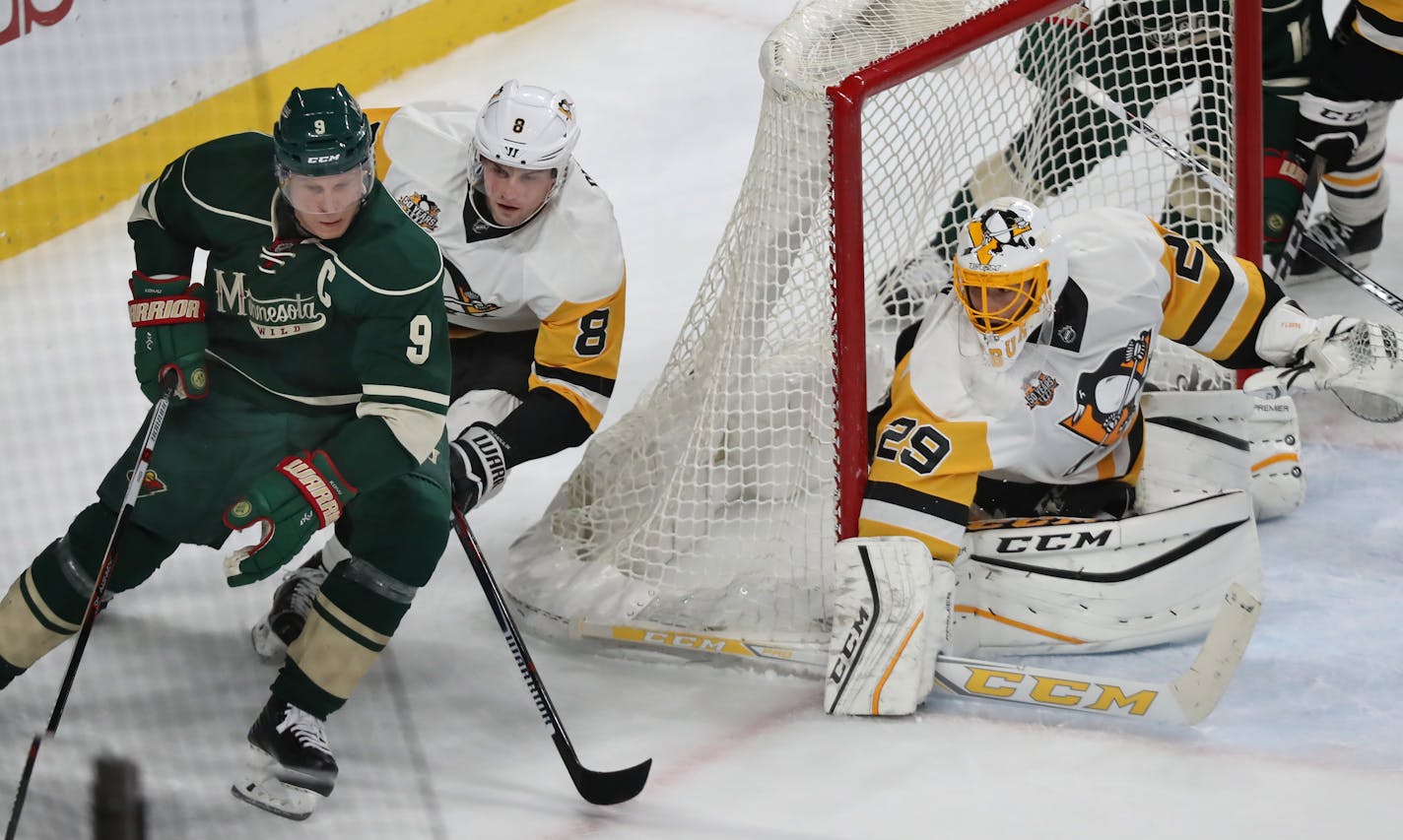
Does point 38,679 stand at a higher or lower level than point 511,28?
lower

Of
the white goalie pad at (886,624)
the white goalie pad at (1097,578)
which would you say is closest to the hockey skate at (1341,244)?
the white goalie pad at (1097,578)

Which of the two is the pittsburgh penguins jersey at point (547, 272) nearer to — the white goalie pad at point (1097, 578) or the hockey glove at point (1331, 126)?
the white goalie pad at point (1097, 578)

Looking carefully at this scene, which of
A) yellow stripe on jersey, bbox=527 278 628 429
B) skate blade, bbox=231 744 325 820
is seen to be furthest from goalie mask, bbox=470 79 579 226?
skate blade, bbox=231 744 325 820

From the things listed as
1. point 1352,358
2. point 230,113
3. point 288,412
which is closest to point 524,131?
point 288,412

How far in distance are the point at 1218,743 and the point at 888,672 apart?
55 centimetres

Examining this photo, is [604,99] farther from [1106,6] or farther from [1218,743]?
[1218,743]

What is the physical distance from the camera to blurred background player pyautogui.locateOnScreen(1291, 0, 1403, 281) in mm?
4266

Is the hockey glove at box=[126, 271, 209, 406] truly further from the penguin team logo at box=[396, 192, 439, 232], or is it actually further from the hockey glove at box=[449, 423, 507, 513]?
the penguin team logo at box=[396, 192, 439, 232]

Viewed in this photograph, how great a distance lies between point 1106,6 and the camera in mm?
3809

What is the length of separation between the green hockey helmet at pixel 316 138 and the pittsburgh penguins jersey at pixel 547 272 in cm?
67

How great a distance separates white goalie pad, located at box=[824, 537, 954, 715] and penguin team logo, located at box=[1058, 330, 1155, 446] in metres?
0.38

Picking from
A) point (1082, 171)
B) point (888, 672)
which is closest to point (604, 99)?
point (1082, 171)

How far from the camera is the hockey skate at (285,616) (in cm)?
332

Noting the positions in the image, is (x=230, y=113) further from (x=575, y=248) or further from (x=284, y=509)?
(x=284, y=509)
